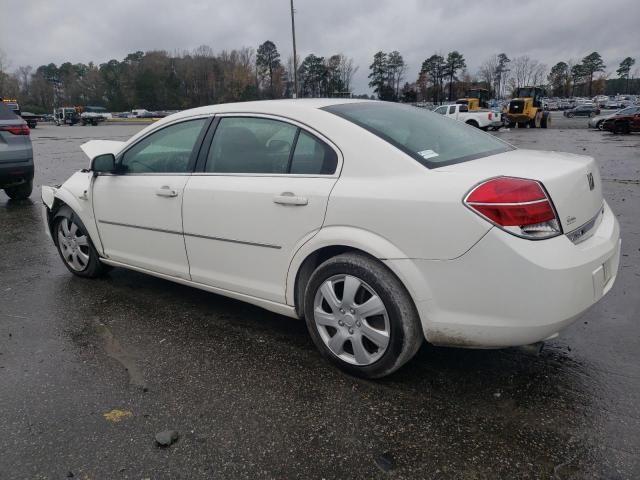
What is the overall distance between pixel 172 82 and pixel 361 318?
106 meters

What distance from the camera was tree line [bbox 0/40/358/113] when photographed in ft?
310

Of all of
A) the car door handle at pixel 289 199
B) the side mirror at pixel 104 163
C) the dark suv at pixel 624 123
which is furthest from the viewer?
the dark suv at pixel 624 123

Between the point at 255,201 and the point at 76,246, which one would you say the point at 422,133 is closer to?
the point at 255,201

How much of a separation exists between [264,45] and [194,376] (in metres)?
112

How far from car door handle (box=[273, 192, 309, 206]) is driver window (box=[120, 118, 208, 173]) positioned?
3.03 feet

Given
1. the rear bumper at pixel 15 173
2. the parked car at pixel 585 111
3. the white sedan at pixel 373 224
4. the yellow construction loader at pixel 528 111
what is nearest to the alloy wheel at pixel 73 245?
the white sedan at pixel 373 224

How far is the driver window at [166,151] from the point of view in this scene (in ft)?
11.9

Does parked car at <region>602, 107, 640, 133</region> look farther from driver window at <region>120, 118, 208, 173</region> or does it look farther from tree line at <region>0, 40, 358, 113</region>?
tree line at <region>0, 40, 358, 113</region>

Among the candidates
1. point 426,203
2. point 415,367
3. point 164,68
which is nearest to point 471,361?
point 415,367

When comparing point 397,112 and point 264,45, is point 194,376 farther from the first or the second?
point 264,45

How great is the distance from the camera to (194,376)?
9.70 feet

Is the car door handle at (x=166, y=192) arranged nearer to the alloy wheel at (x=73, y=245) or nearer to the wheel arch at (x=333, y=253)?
the wheel arch at (x=333, y=253)

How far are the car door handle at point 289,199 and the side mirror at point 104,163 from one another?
1687 mm

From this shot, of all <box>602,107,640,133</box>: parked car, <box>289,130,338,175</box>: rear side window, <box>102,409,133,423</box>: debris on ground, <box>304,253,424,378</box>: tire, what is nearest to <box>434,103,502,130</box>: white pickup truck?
<box>602,107,640,133</box>: parked car
